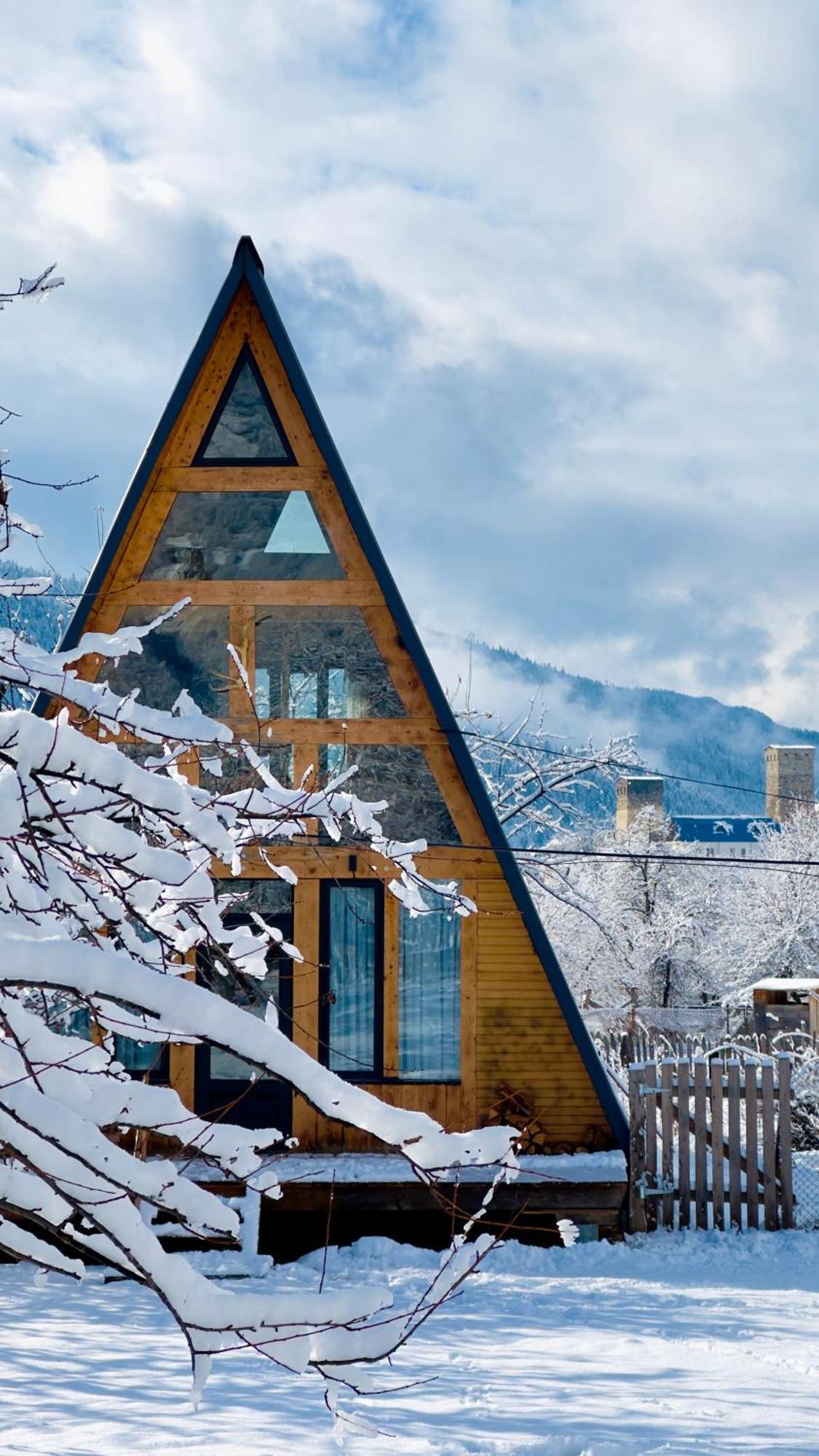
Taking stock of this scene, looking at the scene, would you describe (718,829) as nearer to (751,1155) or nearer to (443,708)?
(751,1155)

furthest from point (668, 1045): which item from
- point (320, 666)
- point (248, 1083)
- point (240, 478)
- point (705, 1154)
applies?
point (240, 478)

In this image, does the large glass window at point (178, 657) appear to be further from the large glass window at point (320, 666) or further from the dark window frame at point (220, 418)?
the dark window frame at point (220, 418)

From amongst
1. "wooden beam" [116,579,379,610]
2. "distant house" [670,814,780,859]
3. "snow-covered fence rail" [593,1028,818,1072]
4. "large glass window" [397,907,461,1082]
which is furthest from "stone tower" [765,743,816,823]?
"wooden beam" [116,579,379,610]

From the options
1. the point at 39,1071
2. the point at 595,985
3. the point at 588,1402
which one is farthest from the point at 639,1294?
the point at 595,985

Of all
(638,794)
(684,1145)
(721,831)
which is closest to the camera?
(684,1145)

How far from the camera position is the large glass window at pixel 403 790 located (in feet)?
41.8

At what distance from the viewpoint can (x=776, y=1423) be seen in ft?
19.7

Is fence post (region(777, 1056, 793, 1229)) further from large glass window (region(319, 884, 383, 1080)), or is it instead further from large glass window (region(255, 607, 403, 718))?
large glass window (region(255, 607, 403, 718))

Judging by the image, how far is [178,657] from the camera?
13.0m

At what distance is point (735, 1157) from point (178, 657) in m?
7.15

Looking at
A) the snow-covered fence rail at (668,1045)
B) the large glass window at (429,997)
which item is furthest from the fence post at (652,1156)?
the snow-covered fence rail at (668,1045)

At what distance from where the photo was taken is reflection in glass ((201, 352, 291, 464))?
13102mm

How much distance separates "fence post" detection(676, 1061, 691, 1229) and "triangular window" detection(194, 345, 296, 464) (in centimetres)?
714

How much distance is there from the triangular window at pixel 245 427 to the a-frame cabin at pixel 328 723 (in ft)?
0.05
